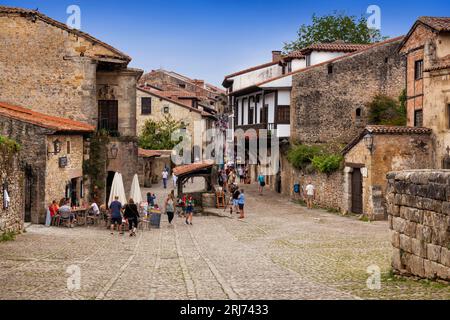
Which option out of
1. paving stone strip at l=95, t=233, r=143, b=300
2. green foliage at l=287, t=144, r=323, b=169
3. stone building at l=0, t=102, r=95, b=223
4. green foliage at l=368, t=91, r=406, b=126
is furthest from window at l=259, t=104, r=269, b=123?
paving stone strip at l=95, t=233, r=143, b=300

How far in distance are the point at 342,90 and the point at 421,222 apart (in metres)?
30.6

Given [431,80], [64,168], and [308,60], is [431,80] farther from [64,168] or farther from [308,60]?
[308,60]

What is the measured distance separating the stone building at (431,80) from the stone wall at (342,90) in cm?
948

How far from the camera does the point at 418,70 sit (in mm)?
31594

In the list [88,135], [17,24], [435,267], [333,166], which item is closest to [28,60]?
[17,24]

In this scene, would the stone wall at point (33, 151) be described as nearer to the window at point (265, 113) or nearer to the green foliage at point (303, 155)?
the green foliage at point (303, 155)

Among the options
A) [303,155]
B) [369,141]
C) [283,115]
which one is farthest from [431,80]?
[283,115]

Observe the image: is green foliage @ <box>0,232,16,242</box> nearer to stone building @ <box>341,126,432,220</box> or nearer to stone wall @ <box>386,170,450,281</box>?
stone wall @ <box>386,170,450,281</box>

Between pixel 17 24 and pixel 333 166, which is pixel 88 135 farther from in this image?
pixel 333 166

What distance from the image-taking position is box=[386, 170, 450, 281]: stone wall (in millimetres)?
11898

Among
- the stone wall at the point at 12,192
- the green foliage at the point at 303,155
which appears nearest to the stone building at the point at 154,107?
the green foliage at the point at 303,155

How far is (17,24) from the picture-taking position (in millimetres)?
33062

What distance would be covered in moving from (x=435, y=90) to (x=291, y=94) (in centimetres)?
1492

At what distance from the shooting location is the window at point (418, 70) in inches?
1229
